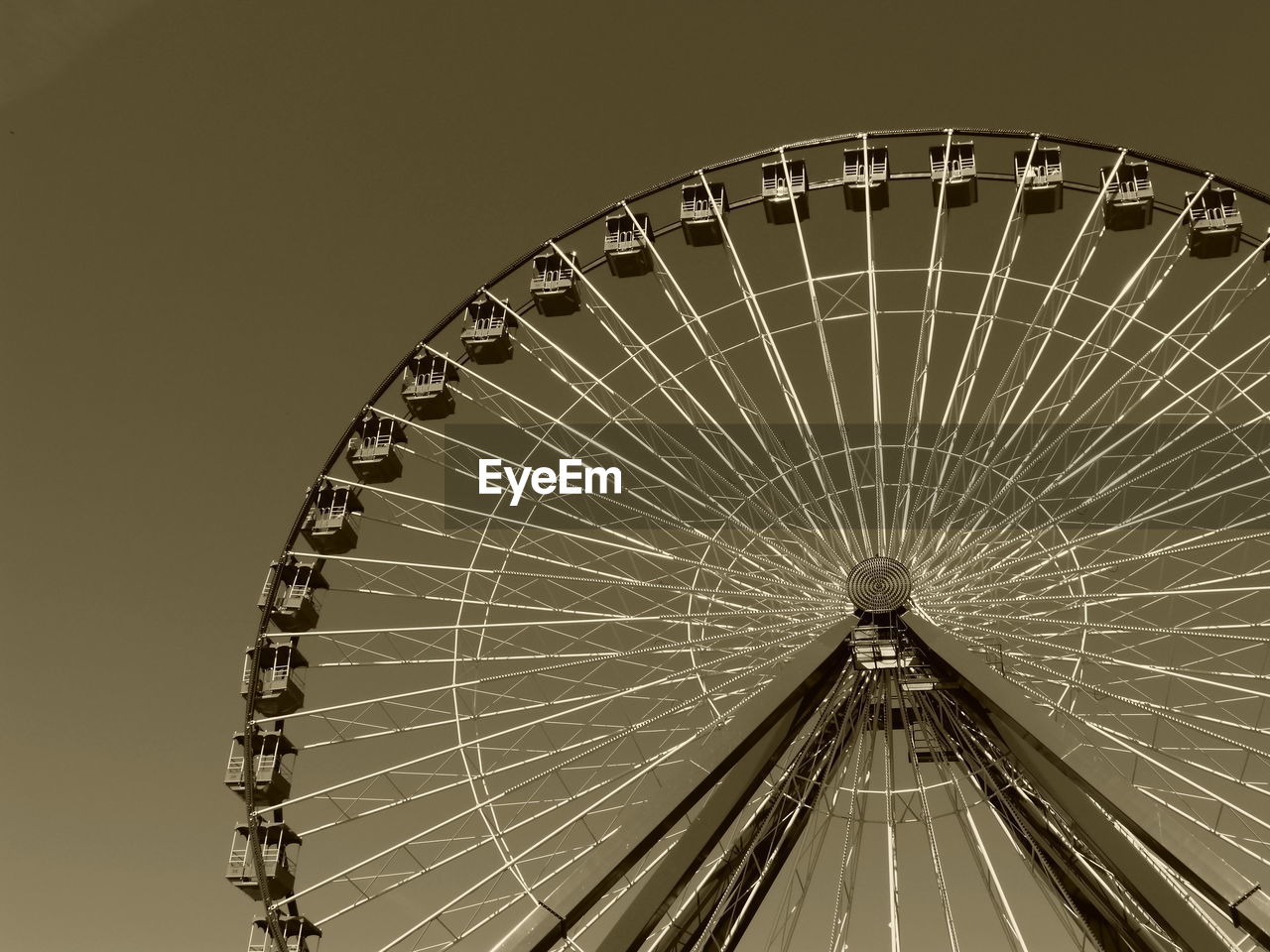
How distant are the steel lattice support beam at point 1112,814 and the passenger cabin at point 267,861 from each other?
10482mm

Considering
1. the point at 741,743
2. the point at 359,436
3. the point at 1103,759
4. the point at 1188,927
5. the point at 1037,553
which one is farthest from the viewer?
the point at 359,436

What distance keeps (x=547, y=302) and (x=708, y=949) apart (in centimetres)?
1122

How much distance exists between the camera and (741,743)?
1830cm

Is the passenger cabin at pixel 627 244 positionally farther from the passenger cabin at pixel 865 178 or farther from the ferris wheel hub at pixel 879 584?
the ferris wheel hub at pixel 879 584

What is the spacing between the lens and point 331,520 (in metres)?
25.1

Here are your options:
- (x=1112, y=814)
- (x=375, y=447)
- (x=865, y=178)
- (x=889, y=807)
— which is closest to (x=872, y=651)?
(x=889, y=807)

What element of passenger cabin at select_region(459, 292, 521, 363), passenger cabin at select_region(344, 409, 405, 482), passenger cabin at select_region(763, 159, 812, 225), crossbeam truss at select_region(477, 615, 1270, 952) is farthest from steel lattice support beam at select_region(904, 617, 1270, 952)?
passenger cabin at select_region(344, 409, 405, 482)

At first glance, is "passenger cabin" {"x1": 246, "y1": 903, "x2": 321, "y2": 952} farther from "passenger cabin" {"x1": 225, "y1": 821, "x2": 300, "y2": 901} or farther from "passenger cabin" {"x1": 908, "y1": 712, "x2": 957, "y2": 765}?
"passenger cabin" {"x1": 908, "y1": 712, "x2": 957, "y2": 765}

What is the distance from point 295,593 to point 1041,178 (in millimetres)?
14005

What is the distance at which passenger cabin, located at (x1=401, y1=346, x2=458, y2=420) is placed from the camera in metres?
26.0

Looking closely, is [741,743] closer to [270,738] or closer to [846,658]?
[846,658]

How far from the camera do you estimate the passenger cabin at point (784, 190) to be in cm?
2600

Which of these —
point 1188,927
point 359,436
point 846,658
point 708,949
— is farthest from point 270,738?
point 1188,927


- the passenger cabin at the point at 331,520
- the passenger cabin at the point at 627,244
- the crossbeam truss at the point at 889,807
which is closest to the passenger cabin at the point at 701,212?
the passenger cabin at the point at 627,244
